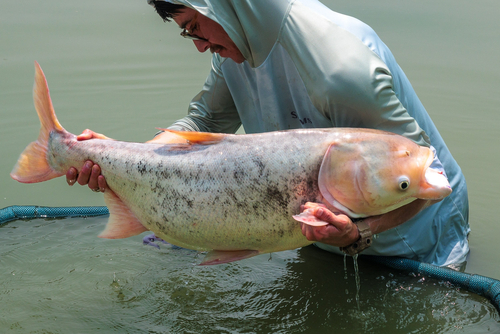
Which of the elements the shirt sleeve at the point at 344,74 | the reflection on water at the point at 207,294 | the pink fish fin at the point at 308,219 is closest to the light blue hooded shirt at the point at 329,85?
the shirt sleeve at the point at 344,74

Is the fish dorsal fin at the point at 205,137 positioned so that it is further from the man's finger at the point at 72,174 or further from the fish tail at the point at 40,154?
the fish tail at the point at 40,154

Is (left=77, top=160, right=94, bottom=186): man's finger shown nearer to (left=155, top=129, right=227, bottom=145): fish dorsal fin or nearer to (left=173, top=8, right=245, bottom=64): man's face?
(left=155, top=129, right=227, bottom=145): fish dorsal fin

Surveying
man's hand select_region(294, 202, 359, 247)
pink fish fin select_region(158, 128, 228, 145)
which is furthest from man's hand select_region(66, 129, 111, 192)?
man's hand select_region(294, 202, 359, 247)

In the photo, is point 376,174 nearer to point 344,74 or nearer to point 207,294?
point 344,74

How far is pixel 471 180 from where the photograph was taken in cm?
387

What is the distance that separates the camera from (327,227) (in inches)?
71.7

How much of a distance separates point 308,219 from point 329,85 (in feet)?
1.79

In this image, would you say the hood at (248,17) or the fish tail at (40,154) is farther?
the fish tail at (40,154)

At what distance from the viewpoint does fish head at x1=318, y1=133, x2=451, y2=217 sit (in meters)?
1.81

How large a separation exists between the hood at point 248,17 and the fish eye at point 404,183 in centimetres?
81

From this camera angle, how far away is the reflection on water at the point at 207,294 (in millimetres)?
2449

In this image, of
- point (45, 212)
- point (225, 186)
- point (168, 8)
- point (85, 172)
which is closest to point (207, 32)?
point (168, 8)

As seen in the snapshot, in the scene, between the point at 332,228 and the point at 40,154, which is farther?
the point at 40,154

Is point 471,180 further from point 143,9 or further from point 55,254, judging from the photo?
point 143,9
